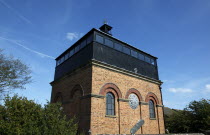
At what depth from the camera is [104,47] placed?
14398mm

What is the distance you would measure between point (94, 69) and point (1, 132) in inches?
291

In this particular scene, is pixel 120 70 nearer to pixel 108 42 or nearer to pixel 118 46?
pixel 118 46

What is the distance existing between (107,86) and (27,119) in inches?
279

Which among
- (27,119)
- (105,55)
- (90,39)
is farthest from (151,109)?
(27,119)

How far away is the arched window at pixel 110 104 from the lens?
12.8m

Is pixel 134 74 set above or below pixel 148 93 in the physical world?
above

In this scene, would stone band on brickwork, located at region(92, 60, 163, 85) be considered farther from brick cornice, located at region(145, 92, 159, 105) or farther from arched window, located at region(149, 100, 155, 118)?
arched window, located at region(149, 100, 155, 118)

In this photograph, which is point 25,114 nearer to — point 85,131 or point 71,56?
point 85,131

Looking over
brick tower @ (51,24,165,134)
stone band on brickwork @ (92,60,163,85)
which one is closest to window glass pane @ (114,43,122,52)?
brick tower @ (51,24,165,134)

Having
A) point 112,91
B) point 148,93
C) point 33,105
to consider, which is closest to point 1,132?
point 33,105

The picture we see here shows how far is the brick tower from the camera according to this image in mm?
12242

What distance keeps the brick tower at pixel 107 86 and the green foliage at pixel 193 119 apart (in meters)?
3.99

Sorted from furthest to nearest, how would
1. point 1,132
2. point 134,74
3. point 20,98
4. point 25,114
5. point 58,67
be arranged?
point 58,67, point 134,74, point 20,98, point 25,114, point 1,132

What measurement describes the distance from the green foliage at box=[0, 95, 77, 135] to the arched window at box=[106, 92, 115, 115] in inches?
205
